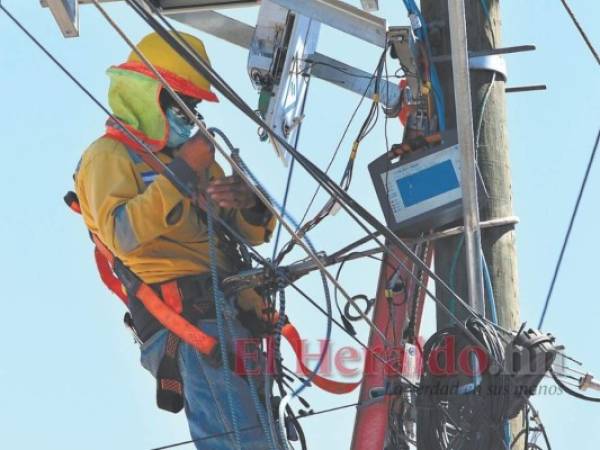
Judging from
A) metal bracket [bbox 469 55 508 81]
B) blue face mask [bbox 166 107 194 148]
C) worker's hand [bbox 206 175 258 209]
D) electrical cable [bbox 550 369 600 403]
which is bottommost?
electrical cable [bbox 550 369 600 403]

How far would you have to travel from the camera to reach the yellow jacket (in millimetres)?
8258

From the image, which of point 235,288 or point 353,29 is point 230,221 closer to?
point 235,288

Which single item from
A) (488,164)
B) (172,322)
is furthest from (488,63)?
(172,322)

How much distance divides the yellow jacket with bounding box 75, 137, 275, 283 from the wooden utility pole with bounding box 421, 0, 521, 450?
1.19 m

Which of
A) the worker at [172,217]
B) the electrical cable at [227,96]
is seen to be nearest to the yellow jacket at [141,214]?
the worker at [172,217]

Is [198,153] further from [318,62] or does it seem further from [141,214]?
[318,62]

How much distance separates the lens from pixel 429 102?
27.3 feet

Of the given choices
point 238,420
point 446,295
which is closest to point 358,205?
point 446,295

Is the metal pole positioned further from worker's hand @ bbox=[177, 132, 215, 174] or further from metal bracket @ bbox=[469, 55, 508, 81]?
worker's hand @ bbox=[177, 132, 215, 174]

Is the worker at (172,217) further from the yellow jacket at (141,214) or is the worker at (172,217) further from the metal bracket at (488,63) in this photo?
the metal bracket at (488,63)

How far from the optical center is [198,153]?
330 inches

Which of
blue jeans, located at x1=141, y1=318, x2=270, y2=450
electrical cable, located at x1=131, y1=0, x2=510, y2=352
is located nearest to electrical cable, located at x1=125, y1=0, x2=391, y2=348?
electrical cable, located at x1=131, y1=0, x2=510, y2=352

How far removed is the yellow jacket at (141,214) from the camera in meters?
8.26

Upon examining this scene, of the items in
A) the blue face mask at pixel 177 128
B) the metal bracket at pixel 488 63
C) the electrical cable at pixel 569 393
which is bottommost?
the electrical cable at pixel 569 393
